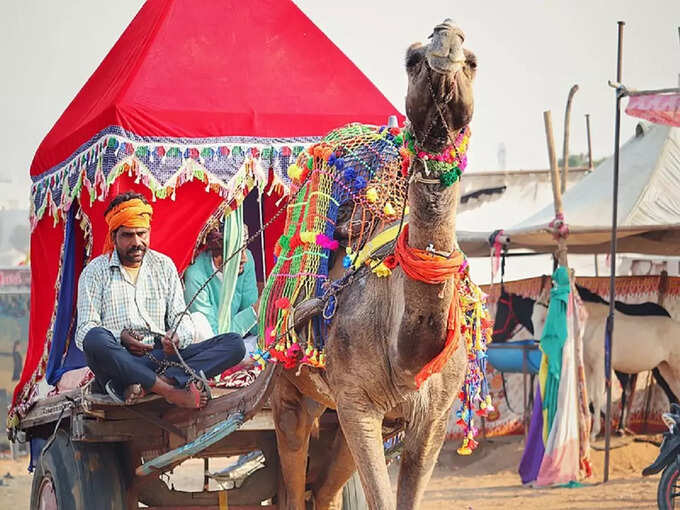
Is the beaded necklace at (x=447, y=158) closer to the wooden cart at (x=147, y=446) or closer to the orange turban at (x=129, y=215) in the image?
the wooden cart at (x=147, y=446)

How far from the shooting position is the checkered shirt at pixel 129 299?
5.76m

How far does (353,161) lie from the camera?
512 centimetres

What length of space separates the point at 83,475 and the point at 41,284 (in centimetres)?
192

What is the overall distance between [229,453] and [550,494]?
559 centimetres

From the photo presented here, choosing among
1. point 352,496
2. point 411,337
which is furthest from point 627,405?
point 411,337

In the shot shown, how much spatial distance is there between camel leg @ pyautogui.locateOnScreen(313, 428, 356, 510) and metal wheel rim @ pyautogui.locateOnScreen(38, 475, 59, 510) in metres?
1.35

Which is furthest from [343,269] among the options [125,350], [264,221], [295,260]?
[264,221]

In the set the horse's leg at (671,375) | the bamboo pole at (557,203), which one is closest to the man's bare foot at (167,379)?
the bamboo pole at (557,203)

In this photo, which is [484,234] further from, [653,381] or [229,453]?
[229,453]

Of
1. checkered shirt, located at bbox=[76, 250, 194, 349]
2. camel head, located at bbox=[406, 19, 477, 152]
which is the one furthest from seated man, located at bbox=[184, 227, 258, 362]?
camel head, located at bbox=[406, 19, 477, 152]

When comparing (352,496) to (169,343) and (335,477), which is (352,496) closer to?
(335,477)

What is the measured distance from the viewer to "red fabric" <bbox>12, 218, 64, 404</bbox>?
23.2 feet

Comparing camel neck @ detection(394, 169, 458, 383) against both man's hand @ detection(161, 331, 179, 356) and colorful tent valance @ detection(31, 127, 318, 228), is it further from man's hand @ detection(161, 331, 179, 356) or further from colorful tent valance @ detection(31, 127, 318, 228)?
colorful tent valance @ detection(31, 127, 318, 228)

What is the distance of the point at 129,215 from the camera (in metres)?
5.78
